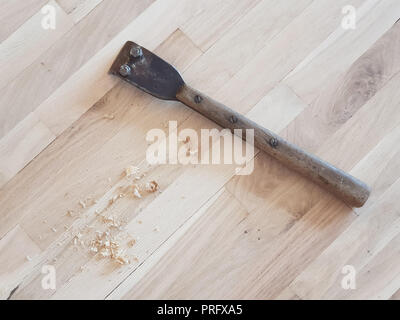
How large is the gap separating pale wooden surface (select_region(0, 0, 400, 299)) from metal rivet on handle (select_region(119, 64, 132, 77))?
2.1 inches

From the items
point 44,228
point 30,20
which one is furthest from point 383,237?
point 30,20

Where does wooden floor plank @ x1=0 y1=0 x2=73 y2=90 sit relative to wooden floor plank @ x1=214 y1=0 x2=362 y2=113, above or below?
above

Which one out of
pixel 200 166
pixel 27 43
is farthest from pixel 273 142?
pixel 27 43

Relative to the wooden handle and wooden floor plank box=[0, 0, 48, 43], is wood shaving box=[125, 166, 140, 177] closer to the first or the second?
the wooden handle

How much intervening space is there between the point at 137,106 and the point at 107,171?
194 millimetres

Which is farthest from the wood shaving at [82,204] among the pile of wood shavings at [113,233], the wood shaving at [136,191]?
the wood shaving at [136,191]

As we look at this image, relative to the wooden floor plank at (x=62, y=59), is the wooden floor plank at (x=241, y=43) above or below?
below

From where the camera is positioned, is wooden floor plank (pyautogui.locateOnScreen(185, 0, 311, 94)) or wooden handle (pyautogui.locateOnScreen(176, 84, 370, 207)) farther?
wooden floor plank (pyautogui.locateOnScreen(185, 0, 311, 94))

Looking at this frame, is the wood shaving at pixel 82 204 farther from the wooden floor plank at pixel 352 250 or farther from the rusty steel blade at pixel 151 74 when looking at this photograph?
the wooden floor plank at pixel 352 250

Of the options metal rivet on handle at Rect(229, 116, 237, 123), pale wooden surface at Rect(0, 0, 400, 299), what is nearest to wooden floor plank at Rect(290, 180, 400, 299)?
pale wooden surface at Rect(0, 0, 400, 299)

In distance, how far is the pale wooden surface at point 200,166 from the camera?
46.3 inches

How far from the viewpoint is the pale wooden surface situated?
118cm

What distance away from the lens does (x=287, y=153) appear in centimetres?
115

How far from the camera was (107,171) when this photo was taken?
121cm
